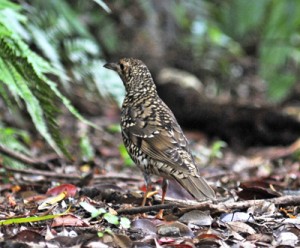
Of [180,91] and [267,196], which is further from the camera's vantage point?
[180,91]

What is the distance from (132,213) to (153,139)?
33.1 inches

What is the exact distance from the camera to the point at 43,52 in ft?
24.2

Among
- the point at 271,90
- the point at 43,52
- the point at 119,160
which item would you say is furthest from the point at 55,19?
the point at 271,90

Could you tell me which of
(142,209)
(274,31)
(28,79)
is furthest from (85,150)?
(274,31)

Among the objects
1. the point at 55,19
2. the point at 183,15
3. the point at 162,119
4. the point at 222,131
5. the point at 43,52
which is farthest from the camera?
the point at 183,15

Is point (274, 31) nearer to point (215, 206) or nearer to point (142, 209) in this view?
point (215, 206)

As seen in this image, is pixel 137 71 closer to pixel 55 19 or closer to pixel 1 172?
pixel 1 172

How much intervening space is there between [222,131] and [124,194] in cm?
429

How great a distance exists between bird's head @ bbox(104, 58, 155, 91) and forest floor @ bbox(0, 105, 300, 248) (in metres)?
0.81

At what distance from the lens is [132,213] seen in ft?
14.0

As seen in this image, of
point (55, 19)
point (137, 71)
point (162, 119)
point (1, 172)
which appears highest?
point (55, 19)

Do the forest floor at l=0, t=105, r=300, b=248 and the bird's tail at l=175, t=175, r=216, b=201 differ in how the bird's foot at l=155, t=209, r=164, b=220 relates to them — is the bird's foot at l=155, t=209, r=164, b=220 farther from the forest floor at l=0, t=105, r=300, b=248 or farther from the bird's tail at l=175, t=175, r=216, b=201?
the bird's tail at l=175, t=175, r=216, b=201

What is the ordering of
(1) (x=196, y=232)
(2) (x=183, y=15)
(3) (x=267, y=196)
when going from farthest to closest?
(2) (x=183, y=15), (3) (x=267, y=196), (1) (x=196, y=232)

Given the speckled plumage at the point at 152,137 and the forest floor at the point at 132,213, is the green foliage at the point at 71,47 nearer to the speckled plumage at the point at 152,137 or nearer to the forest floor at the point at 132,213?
the forest floor at the point at 132,213
